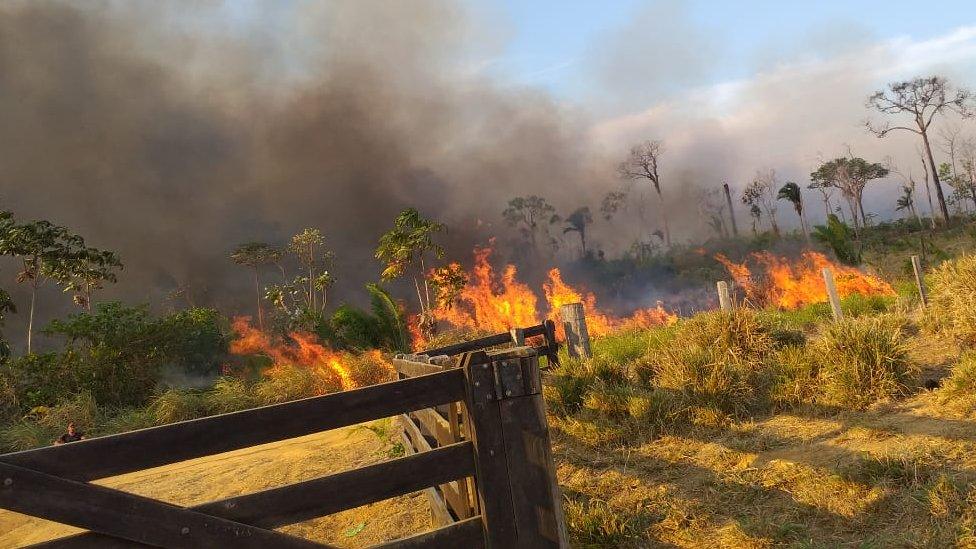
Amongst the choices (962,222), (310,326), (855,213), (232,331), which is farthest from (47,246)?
(962,222)

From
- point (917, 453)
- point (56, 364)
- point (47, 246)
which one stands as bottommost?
point (917, 453)

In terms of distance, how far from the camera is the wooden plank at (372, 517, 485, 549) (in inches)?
110

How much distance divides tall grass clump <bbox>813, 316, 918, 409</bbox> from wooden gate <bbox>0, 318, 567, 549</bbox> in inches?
212

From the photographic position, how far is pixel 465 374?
2.97 metres

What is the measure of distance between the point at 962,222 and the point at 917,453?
50.7 m

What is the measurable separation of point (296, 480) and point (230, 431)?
6326 mm

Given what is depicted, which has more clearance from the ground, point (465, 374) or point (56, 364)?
point (56, 364)

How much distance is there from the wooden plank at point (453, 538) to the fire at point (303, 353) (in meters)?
13.2

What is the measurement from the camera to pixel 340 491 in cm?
271

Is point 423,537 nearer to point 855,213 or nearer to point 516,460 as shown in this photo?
point 516,460

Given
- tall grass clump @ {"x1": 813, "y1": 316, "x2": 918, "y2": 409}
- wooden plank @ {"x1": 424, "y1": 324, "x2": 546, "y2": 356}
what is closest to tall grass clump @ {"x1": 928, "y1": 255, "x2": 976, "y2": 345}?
tall grass clump @ {"x1": 813, "y1": 316, "x2": 918, "y2": 409}

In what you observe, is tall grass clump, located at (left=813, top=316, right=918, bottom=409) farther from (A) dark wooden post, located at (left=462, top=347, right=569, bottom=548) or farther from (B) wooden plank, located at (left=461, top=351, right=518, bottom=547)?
(B) wooden plank, located at (left=461, top=351, right=518, bottom=547)

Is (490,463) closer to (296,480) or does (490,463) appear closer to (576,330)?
(296,480)

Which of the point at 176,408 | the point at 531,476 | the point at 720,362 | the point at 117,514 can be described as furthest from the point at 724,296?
the point at 176,408
